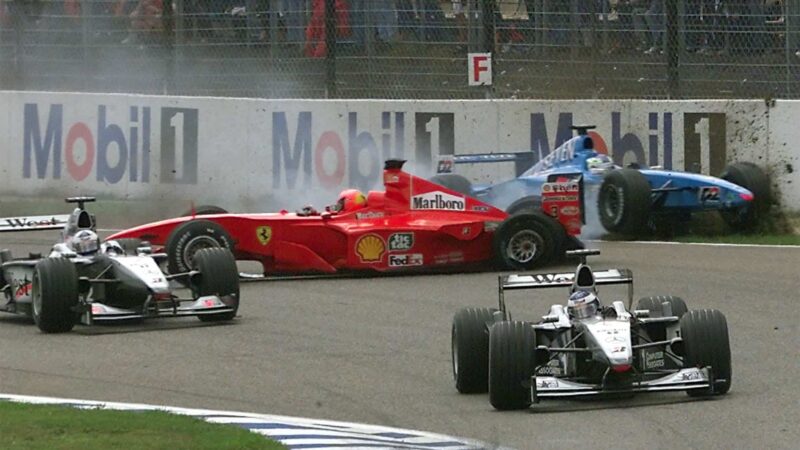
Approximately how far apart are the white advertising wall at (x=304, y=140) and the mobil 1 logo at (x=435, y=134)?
1cm

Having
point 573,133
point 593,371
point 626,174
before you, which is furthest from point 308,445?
point 573,133

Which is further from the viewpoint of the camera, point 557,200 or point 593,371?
point 557,200

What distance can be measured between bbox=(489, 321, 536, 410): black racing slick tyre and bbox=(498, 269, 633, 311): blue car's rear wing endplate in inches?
32.3

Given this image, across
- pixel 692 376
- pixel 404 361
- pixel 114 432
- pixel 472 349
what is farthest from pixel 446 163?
pixel 114 432

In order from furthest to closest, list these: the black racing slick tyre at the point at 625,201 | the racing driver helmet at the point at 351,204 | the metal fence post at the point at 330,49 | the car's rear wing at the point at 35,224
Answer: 1. the metal fence post at the point at 330,49
2. the black racing slick tyre at the point at 625,201
3. the racing driver helmet at the point at 351,204
4. the car's rear wing at the point at 35,224

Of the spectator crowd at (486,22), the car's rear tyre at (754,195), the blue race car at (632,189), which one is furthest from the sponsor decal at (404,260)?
the spectator crowd at (486,22)

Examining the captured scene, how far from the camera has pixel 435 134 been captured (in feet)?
64.4

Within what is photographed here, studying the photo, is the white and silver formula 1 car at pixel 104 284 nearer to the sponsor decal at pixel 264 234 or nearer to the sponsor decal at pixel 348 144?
the sponsor decal at pixel 264 234

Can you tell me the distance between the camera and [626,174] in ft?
56.4

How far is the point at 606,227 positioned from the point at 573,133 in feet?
5.72

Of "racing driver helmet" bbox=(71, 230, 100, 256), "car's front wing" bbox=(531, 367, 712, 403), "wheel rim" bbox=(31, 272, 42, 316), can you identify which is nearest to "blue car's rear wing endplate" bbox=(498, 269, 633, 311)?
"car's front wing" bbox=(531, 367, 712, 403)

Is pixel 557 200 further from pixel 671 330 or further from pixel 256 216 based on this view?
pixel 671 330

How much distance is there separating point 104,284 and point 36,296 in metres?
0.51

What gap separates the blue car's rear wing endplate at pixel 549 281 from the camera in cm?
1024
